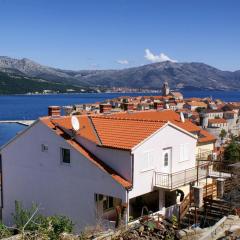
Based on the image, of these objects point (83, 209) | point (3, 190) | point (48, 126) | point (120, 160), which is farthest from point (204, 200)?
point (3, 190)

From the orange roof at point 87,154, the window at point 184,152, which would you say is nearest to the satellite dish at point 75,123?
the orange roof at point 87,154

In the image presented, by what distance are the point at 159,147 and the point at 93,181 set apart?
138 inches

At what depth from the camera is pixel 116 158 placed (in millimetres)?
18234

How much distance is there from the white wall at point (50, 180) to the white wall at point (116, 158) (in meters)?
0.65

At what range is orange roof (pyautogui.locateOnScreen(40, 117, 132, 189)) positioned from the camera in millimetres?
17680

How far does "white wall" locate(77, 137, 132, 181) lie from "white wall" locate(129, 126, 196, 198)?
31 cm

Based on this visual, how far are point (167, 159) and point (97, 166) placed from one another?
12.7 ft

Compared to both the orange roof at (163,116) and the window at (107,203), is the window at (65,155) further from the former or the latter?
the orange roof at (163,116)

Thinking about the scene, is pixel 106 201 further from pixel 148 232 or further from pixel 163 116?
pixel 163 116

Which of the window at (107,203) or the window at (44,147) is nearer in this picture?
the window at (107,203)

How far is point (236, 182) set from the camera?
18.4m

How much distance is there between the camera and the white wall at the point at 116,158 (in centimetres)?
1786

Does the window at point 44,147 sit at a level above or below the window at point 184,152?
above

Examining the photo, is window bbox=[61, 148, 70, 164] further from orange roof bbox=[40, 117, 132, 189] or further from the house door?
the house door
